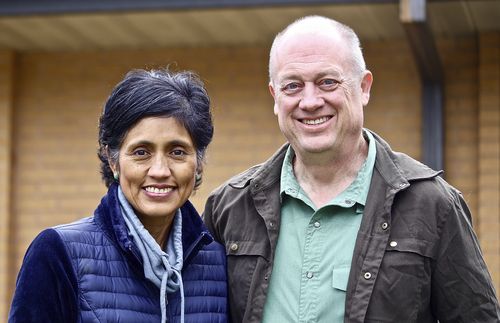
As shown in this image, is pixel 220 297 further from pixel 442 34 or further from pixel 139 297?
pixel 442 34

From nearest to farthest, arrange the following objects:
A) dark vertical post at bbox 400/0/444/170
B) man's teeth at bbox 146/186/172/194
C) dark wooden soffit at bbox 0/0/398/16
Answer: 1. man's teeth at bbox 146/186/172/194
2. dark wooden soffit at bbox 0/0/398/16
3. dark vertical post at bbox 400/0/444/170

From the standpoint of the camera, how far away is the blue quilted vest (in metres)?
3.64

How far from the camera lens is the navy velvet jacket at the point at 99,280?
3.57 meters

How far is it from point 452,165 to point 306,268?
5.10m

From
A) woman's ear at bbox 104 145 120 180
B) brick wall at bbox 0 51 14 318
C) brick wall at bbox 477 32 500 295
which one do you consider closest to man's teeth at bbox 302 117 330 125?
woman's ear at bbox 104 145 120 180

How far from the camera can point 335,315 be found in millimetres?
3996

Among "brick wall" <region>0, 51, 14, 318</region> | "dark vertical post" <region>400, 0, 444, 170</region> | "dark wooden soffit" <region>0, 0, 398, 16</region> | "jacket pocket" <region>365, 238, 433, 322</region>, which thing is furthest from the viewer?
"brick wall" <region>0, 51, 14, 318</region>

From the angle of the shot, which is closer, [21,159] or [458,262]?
[458,262]

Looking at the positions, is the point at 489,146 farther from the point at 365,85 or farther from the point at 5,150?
the point at 365,85

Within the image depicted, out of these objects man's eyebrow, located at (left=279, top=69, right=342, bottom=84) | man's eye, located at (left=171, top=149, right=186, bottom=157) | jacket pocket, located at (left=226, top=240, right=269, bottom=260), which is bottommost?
jacket pocket, located at (left=226, top=240, right=269, bottom=260)

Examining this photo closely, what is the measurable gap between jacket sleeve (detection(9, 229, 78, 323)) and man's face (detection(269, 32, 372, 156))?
1.03 meters

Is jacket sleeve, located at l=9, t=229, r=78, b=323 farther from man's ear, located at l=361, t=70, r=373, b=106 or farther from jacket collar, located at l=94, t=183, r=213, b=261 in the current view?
man's ear, located at l=361, t=70, r=373, b=106

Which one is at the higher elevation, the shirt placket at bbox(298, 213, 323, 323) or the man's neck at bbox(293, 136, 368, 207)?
the man's neck at bbox(293, 136, 368, 207)

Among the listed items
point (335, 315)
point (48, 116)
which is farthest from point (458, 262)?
point (48, 116)
